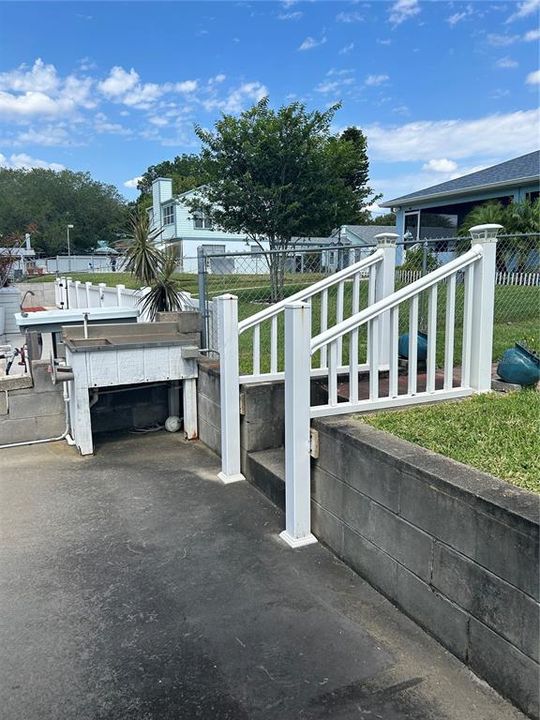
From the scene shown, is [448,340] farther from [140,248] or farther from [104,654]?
[140,248]

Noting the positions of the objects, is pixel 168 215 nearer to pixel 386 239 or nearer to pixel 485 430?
pixel 386 239

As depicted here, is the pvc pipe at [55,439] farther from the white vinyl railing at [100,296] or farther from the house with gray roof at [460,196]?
the house with gray roof at [460,196]

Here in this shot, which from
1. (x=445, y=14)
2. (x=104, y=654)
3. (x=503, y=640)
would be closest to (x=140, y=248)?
(x=445, y=14)

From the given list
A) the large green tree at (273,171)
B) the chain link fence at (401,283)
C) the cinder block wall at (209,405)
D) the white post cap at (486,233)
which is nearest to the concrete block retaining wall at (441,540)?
the white post cap at (486,233)

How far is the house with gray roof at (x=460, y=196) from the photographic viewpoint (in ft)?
44.9

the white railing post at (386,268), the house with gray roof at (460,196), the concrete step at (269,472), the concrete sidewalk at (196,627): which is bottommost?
the concrete sidewalk at (196,627)

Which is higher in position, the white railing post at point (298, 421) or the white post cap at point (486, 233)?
the white post cap at point (486, 233)

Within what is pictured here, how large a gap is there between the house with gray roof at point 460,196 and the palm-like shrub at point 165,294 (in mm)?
9968

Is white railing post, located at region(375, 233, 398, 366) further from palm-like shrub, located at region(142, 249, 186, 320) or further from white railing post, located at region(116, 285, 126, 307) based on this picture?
white railing post, located at region(116, 285, 126, 307)

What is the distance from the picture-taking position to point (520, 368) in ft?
12.0

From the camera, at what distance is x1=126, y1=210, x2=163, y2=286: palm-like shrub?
21.9ft

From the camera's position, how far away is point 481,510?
1890 millimetres

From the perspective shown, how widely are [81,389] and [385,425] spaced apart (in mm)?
2970

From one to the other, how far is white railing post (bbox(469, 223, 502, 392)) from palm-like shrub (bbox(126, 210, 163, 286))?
4.36 meters
